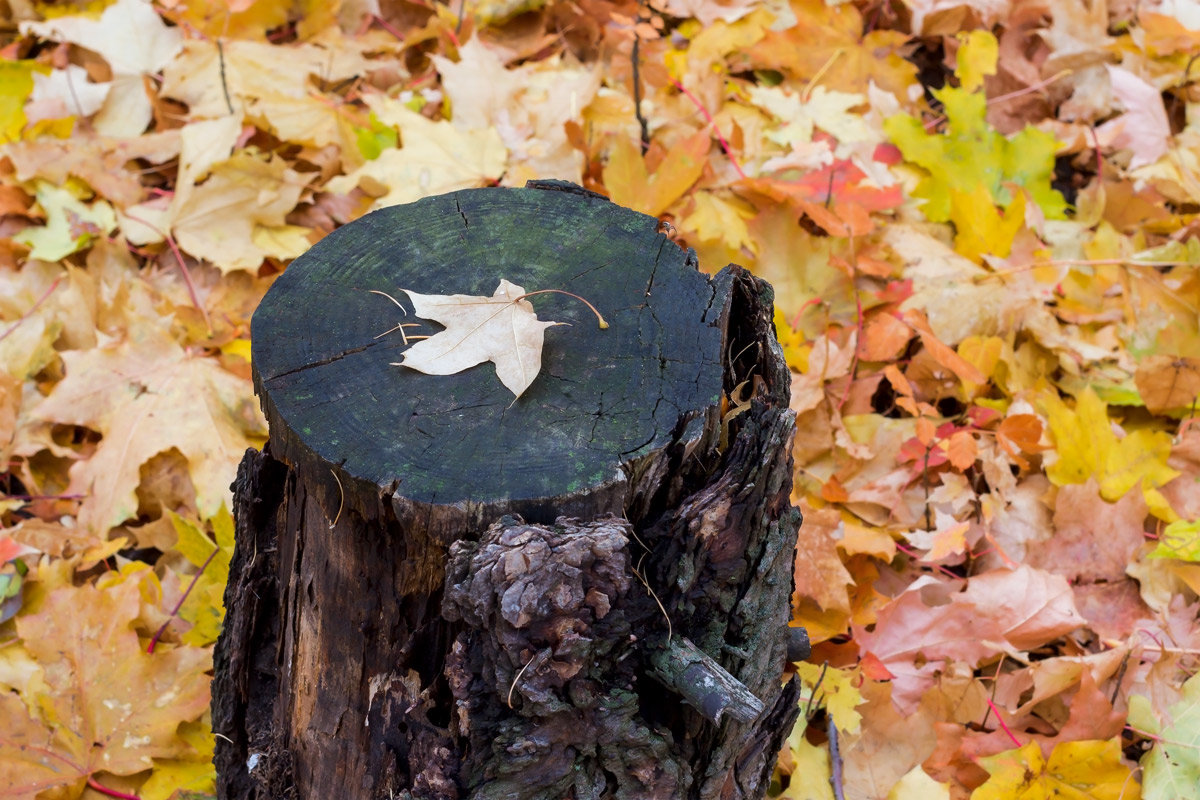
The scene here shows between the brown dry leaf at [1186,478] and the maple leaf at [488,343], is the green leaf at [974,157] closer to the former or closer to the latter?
the brown dry leaf at [1186,478]

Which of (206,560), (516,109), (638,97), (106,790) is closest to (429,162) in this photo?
(516,109)

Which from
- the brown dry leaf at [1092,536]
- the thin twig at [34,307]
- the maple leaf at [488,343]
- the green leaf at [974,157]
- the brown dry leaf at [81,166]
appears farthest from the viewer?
the green leaf at [974,157]

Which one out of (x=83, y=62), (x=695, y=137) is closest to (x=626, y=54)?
(x=695, y=137)

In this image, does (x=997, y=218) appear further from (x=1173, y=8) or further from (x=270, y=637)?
(x=270, y=637)

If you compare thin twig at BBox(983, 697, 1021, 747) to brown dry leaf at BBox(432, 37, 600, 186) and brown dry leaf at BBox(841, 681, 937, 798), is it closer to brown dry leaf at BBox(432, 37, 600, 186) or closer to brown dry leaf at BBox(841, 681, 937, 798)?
brown dry leaf at BBox(841, 681, 937, 798)

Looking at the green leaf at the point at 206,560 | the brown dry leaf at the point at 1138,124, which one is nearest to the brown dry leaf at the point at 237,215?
the green leaf at the point at 206,560

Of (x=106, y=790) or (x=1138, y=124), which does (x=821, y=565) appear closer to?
(x=106, y=790)

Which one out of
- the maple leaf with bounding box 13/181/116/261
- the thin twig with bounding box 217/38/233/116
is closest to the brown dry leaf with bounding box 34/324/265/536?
the maple leaf with bounding box 13/181/116/261
